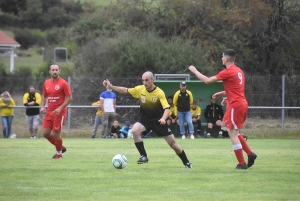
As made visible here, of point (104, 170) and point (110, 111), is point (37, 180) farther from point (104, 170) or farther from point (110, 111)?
point (110, 111)

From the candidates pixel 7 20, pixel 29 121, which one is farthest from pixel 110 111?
pixel 7 20

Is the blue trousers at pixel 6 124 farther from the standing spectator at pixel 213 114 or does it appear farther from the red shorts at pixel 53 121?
the red shorts at pixel 53 121

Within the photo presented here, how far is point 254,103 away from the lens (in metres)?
26.4

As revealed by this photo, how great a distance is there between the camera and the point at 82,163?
1294cm

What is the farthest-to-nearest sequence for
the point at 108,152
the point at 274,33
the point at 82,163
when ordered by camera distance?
the point at 274,33
the point at 108,152
the point at 82,163

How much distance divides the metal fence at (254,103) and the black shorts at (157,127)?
12985mm

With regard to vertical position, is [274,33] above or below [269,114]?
above

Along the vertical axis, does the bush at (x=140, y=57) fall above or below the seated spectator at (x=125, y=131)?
above

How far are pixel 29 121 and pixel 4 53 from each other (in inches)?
1580

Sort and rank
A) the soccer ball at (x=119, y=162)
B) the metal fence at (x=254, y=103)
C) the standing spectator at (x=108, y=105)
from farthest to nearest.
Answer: the metal fence at (x=254, y=103) → the standing spectator at (x=108, y=105) → the soccer ball at (x=119, y=162)

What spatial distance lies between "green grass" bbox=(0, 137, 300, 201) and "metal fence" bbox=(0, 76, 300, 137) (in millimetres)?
11521

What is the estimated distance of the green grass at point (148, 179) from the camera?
8.71m

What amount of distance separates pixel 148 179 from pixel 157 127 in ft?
6.61

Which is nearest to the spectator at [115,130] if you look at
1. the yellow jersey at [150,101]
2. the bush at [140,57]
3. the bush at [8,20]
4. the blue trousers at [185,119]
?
the blue trousers at [185,119]
